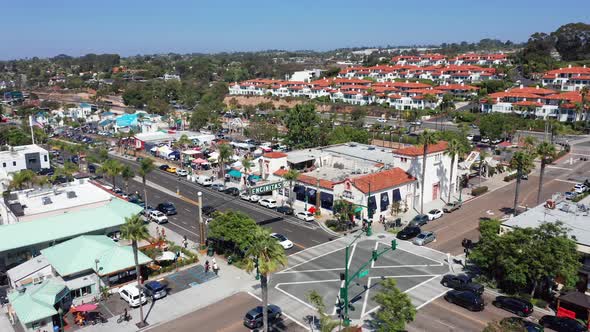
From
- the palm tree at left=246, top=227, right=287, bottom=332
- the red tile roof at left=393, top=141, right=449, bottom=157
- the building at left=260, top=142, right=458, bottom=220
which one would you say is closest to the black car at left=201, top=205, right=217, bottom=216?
the building at left=260, top=142, right=458, bottom=220

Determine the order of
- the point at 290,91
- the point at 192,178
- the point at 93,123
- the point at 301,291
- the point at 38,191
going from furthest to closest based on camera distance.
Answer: the point at 290,91
the point at 93,123
the point at 192,178
the point at 38,191
the point at 301,291

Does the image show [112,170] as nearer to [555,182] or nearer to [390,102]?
[555,182]

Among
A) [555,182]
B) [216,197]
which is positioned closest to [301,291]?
[216,197]

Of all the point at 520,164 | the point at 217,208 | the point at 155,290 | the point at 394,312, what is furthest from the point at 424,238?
the point at 217,208

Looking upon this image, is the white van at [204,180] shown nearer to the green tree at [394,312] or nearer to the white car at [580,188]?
the green tree at [394,312]

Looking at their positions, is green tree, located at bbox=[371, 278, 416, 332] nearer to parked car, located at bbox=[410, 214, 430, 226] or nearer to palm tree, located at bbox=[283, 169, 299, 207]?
parked car, located at bbox=[410, 214, 430, 226]
